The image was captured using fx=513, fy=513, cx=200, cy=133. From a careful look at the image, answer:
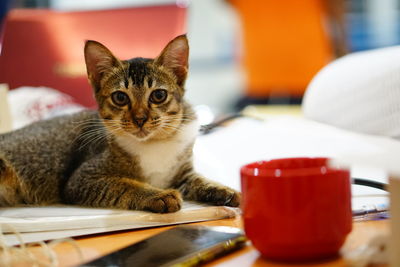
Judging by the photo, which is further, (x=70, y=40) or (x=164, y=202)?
(x=70, y=40)

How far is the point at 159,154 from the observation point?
110 centimetres

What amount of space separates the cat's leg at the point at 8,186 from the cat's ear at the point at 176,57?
392mm

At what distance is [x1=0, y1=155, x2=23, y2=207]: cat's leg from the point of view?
1050mm

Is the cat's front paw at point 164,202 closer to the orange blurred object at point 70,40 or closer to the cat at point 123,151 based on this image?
the cat at point 123,151

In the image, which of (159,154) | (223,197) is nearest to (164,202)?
(223,197)

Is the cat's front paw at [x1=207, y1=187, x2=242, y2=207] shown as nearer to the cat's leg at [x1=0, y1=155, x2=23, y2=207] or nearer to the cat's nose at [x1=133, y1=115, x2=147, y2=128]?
the cat's nose at [x1=133, y1=115, x2=147, y2=128]

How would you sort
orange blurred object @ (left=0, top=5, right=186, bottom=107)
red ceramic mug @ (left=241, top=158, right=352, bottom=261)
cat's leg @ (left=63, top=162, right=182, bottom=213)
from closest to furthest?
red ceramic mug @ (left=241, top=158, right=352, bottom=261) → cat's leg @ (left=63, top=162, right=182, bottom=213) → orange blurred object @ (left=0, top=5, right=186, bottom=107)

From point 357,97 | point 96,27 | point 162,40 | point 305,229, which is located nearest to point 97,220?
point 305,229

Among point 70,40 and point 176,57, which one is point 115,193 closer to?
point 176,57

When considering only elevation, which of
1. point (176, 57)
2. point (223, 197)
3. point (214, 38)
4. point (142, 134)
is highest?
point (214, 38)

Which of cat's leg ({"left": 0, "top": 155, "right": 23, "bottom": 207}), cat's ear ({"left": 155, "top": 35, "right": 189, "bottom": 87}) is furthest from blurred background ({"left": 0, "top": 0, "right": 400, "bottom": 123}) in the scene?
cat's leg ({"left": 0, "top": 155, "right": 23, "bottom": 207})

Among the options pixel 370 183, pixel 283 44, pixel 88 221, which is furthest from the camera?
pixel 283 44

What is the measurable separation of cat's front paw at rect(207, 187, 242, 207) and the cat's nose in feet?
0.61

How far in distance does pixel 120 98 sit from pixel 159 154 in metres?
0.15
